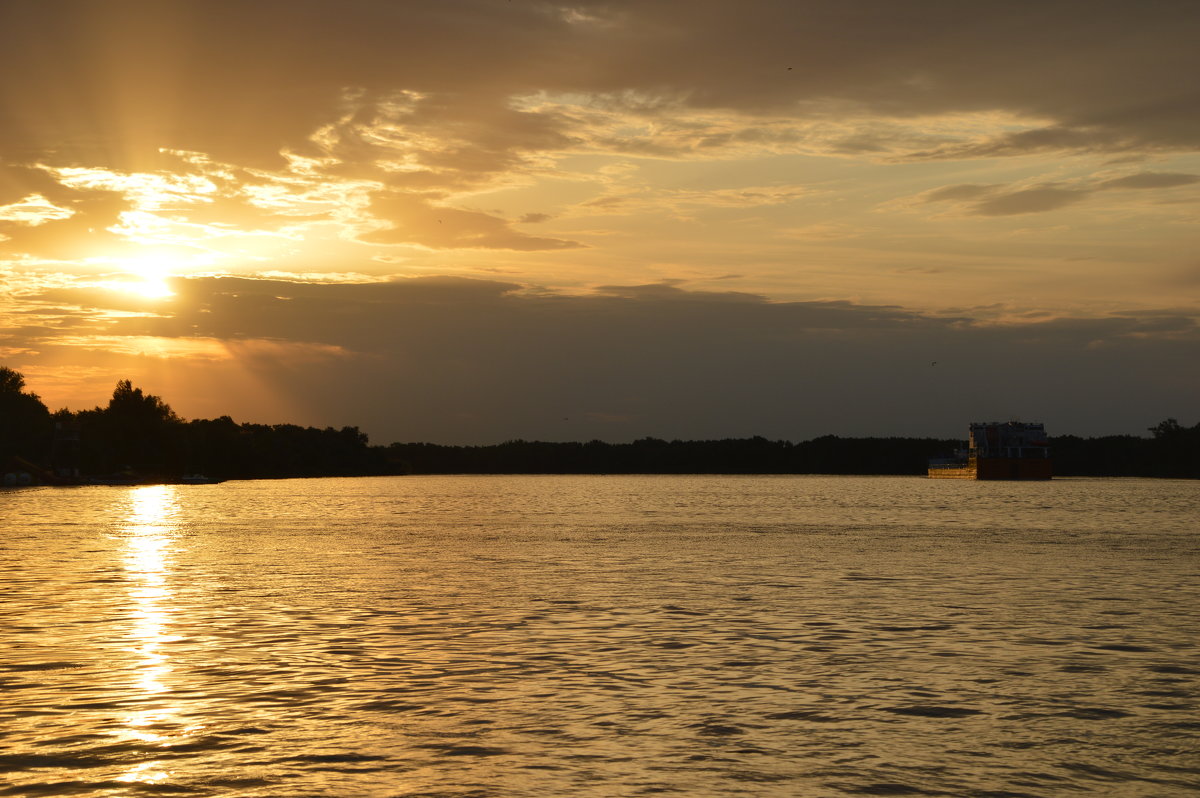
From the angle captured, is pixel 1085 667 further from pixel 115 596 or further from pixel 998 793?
pixel 115 596

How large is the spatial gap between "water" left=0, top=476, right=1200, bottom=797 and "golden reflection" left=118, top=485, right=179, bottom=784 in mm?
121

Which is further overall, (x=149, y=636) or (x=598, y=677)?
(x=149, y=636)

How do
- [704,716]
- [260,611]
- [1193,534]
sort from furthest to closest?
[1193,534], [260,611], [704,716]

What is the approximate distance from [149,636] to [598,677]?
13631 mm

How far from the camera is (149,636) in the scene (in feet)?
101

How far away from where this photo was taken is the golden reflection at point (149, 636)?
19109 mm

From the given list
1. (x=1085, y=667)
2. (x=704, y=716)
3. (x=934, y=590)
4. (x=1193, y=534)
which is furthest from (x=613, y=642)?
(x=1193, y=534)

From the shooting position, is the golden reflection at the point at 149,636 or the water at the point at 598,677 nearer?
the water at the point at 598,677

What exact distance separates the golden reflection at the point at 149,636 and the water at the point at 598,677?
0.12m

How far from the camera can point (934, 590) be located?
43.5m

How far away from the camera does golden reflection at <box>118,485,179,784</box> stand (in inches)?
752

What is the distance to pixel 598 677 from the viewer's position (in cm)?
2491

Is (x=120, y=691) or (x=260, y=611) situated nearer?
(x=120, y=691)

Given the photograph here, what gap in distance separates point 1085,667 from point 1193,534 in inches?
2591
